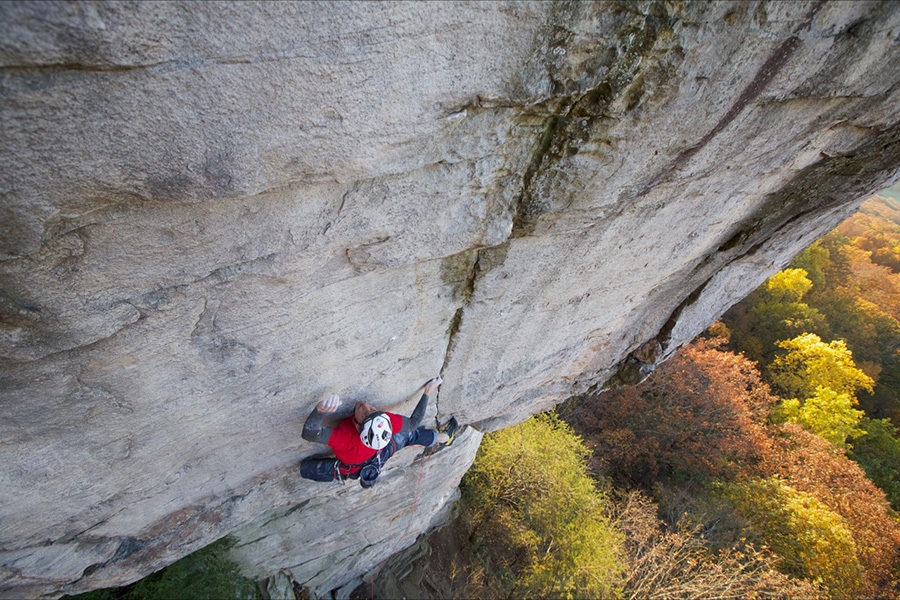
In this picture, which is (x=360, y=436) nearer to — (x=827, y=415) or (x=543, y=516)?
(x=543, y=516)

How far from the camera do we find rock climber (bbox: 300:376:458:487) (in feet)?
8.55

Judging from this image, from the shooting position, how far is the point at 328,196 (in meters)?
1.66

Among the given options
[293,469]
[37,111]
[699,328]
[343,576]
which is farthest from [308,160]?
[343,576]

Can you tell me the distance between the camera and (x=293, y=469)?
11.1 feet

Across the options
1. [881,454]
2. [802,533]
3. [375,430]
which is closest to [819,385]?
[881,454]

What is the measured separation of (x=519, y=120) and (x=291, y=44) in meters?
0.83

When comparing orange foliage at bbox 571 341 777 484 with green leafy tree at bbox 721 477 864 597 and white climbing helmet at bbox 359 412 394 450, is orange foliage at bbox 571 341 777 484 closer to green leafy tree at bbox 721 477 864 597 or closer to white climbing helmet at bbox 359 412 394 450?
green leafy tree at bbox 721 477 864 597

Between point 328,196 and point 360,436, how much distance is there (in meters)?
1.61

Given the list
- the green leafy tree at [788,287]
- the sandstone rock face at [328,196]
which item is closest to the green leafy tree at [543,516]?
the sandstone rock face at [328,196]

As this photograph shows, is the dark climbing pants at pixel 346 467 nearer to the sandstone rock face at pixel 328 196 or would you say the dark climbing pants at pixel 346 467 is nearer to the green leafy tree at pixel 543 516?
the sandstone rock face at pixel 328 196

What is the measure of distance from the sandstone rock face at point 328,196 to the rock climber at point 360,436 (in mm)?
117

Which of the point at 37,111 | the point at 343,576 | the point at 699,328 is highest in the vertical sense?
the point at 37,111

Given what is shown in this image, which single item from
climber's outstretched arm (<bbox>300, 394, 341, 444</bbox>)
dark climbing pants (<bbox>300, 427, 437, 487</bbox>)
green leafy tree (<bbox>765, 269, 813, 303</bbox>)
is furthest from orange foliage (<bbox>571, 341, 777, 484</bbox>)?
climber's outstretched arm (<bbox>300, 394, 341, 444</bbox>)

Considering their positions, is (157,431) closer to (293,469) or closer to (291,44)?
(293,469)
